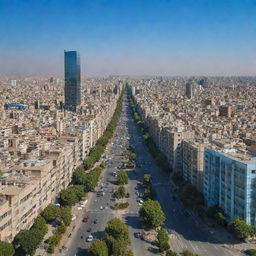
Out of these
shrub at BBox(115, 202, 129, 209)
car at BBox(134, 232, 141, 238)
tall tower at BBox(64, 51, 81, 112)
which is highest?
tall tower at BBox(64, 51, 81, 112)

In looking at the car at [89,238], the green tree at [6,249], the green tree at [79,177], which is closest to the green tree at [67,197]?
the green tree at [79,177]

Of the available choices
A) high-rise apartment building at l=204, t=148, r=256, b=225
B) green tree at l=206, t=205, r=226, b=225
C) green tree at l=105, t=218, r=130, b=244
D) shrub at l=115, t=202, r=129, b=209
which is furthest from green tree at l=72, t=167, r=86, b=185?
green tree at l=206, t=205, r=226, b=225

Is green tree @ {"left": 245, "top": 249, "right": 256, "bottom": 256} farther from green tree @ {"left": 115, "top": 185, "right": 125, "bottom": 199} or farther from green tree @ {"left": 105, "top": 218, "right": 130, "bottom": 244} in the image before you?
green tree @ {"left": 115, "top": 185, "right": 125, "bottom": 199}

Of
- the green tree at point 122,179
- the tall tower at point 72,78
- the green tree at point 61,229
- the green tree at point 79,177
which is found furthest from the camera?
the tall tower at point 72,78

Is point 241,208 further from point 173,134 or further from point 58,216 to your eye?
point 173,134

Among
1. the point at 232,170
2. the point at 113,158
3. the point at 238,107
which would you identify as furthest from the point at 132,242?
the point at 238,107

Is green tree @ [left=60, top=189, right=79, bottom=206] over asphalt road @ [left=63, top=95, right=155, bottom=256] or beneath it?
over

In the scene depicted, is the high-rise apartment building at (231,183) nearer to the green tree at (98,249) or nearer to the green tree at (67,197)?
the green tree at (98,249)
